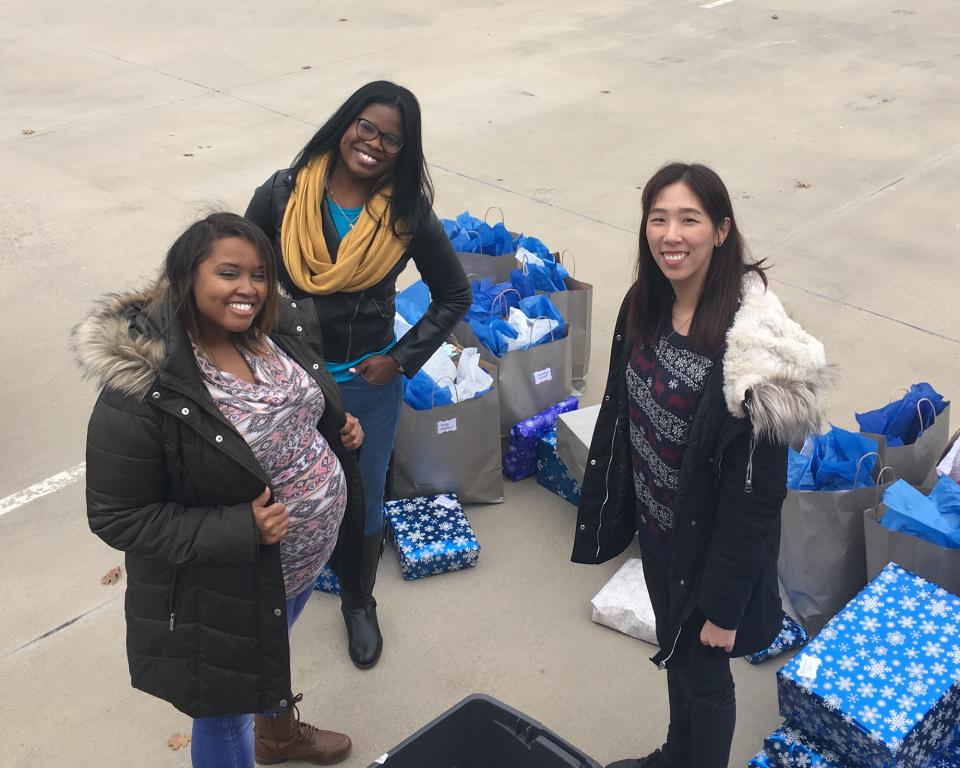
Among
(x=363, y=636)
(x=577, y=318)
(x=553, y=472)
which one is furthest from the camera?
(x=577, y=318)

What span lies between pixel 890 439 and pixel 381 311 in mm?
1804

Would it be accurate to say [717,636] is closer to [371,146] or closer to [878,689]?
[878,689]

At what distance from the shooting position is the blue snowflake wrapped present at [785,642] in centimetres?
327

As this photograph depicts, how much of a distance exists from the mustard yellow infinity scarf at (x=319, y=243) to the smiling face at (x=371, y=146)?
88 millimetres

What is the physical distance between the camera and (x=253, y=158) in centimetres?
747

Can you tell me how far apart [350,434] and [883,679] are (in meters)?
1.55

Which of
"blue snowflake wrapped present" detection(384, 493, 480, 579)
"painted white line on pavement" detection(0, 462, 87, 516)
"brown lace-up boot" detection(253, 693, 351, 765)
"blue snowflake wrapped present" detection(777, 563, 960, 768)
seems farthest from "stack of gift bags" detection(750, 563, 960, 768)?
"painted white line on pavement" detection(0, 462, 87, 516)

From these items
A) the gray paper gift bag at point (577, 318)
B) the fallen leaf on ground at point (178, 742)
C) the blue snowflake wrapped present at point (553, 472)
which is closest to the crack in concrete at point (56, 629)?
the fallen leaf on ground at point (178, 742)

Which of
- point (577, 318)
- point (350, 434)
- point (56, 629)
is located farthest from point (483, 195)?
point (350, 434)

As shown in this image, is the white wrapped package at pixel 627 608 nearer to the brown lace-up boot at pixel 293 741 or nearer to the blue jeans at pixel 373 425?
the blue jeans at pixel 373 425

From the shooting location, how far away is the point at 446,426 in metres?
3.80

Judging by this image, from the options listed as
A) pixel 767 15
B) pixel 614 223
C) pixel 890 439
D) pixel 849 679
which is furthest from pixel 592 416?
pixel 767 15

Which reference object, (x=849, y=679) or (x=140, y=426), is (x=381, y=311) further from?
(x=849, y=679)

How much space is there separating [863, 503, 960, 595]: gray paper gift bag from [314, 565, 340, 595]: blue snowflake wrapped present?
1.78 m
